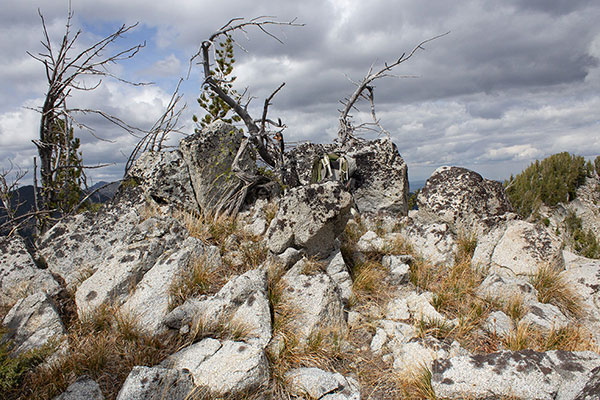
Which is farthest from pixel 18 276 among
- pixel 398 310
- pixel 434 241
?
pixel 434 241

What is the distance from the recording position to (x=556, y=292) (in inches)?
213

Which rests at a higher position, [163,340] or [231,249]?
[231,249]

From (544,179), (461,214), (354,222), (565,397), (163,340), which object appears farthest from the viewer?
(544,179)

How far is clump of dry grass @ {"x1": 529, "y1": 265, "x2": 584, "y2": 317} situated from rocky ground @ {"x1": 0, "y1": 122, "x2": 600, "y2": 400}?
26 mm

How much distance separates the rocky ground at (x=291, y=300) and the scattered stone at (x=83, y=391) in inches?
0.8

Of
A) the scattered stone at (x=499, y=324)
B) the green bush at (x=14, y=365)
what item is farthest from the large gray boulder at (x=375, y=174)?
the green bush at (x=14, y=365)

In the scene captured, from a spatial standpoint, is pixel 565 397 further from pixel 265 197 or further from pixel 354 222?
pixel 265 197

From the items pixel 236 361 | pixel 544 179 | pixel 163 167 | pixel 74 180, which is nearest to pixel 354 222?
pixel 163 167

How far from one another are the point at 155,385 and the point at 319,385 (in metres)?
1.68

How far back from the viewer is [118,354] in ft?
13.4

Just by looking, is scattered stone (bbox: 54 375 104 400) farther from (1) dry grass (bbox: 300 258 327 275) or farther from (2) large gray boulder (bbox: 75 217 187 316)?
(1) dry grass (bbox: 300 258 327 275)

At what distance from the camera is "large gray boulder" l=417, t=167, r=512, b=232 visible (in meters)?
7.14

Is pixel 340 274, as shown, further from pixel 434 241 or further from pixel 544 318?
pixel 544 318

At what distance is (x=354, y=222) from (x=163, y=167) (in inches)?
171
